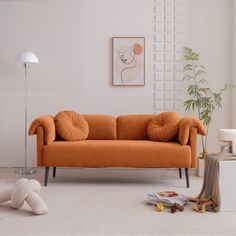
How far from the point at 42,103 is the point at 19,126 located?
489 millimetres

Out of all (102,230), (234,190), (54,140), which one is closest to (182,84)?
(54,140)

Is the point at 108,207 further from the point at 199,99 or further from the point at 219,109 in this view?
the point at 219,109

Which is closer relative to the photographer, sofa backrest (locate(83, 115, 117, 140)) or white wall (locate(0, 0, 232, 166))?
sofa backrest (locate(83, 115, 117, 140))

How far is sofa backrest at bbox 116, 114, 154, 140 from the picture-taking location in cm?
530

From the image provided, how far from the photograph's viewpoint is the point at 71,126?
500cm

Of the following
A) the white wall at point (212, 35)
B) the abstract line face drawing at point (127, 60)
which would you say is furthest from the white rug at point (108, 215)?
the white wall at point (212, 35)

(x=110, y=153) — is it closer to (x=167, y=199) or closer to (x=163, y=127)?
(x=163, y=127)

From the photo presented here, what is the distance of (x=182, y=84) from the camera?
6172mm

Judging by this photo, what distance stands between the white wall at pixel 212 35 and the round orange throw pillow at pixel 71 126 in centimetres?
216

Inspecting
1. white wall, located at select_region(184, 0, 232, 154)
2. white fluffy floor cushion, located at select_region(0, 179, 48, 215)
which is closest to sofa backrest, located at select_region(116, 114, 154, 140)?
white wall, located at select_region(184, 0, 232, 154)

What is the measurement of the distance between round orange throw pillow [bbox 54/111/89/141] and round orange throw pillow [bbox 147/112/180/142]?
0.82 m

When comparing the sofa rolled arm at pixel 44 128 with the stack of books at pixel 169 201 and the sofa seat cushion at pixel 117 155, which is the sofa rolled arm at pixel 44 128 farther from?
the stack of books at pixel 169 201

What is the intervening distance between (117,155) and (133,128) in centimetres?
79

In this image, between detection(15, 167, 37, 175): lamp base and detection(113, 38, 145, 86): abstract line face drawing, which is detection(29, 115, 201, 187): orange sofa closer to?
detection(15, 167, 37, 175): lamp base
